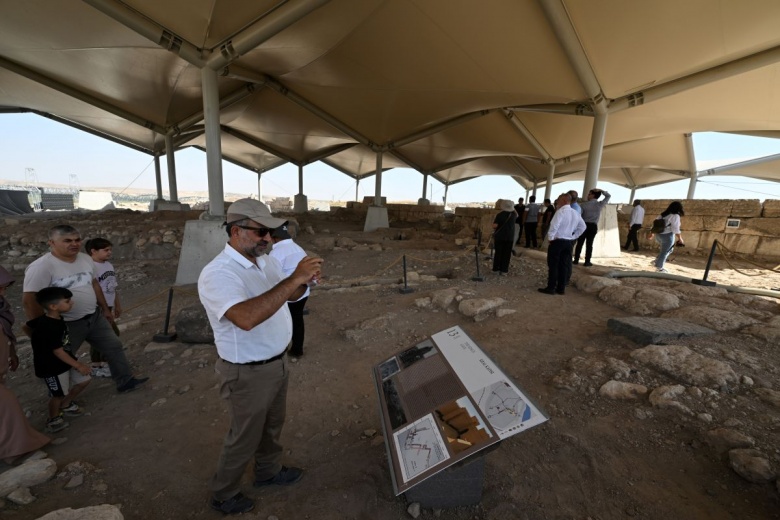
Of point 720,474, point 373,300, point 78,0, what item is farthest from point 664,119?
point 78,0

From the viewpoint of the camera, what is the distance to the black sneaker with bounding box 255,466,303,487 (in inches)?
87.3

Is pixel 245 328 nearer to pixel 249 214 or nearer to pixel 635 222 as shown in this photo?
pixel 249 214

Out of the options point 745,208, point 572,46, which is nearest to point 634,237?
point 745,208

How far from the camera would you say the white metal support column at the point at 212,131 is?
321 inches

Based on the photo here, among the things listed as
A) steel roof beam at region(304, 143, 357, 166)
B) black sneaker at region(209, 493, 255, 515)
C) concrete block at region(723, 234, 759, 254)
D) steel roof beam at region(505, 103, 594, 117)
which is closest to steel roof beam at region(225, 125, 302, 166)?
steel roof beam at region(304, 143, 357, 166)

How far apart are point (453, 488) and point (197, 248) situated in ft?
28.1

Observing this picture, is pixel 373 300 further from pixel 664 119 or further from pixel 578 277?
pixel 664 119

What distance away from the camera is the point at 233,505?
1997 mm

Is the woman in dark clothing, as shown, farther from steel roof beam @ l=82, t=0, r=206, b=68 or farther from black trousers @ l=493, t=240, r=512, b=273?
steel roof beam @ l=82, t=0, r=206, b=68

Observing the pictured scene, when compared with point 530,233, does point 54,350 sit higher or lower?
lower

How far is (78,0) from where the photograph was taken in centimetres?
729

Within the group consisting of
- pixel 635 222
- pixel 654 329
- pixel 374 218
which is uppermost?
pixel 635 222

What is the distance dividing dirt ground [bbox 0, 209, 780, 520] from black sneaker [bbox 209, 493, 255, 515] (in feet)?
0.21

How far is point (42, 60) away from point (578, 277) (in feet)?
59.6
